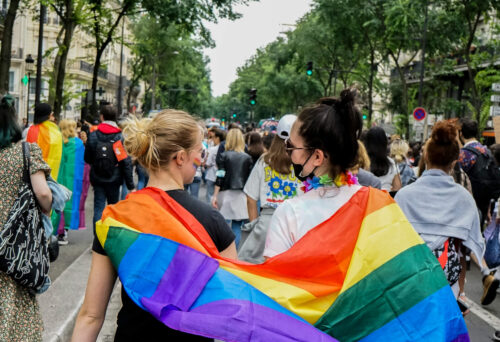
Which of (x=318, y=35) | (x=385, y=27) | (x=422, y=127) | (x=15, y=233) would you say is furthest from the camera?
(x=318, y=35)

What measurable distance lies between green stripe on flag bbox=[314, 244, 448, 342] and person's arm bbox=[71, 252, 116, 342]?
841 millimetres

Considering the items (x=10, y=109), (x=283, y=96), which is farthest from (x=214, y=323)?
(x=283, y=96)

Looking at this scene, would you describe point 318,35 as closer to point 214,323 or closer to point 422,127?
point 422,127

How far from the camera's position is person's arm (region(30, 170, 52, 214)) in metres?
3.97

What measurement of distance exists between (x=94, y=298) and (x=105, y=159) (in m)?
6.64

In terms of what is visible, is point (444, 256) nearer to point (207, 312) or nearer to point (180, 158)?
point (180, 158)

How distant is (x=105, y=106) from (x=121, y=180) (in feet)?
3.37

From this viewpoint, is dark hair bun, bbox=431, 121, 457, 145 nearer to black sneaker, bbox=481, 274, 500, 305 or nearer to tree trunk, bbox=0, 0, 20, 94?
black sneaker, bbox=481, 274, 500, 305

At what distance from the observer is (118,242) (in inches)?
100

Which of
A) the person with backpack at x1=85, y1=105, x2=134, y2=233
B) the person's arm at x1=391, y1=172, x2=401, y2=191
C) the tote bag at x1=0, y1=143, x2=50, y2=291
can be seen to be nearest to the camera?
the tote bag at x1=0, y1=143, x2=50, y2=291

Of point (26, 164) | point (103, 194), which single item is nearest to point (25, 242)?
point (26, 164)

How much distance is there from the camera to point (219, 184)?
9508mm

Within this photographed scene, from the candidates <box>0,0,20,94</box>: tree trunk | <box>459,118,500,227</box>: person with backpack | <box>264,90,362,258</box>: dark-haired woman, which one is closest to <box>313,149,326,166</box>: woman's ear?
<box>264,90,362,258</box>: dark-haired woman

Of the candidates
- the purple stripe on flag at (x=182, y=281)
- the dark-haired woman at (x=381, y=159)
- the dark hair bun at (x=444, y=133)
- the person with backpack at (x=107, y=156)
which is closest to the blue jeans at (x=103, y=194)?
the person with backpack at (x=107, y=156)
